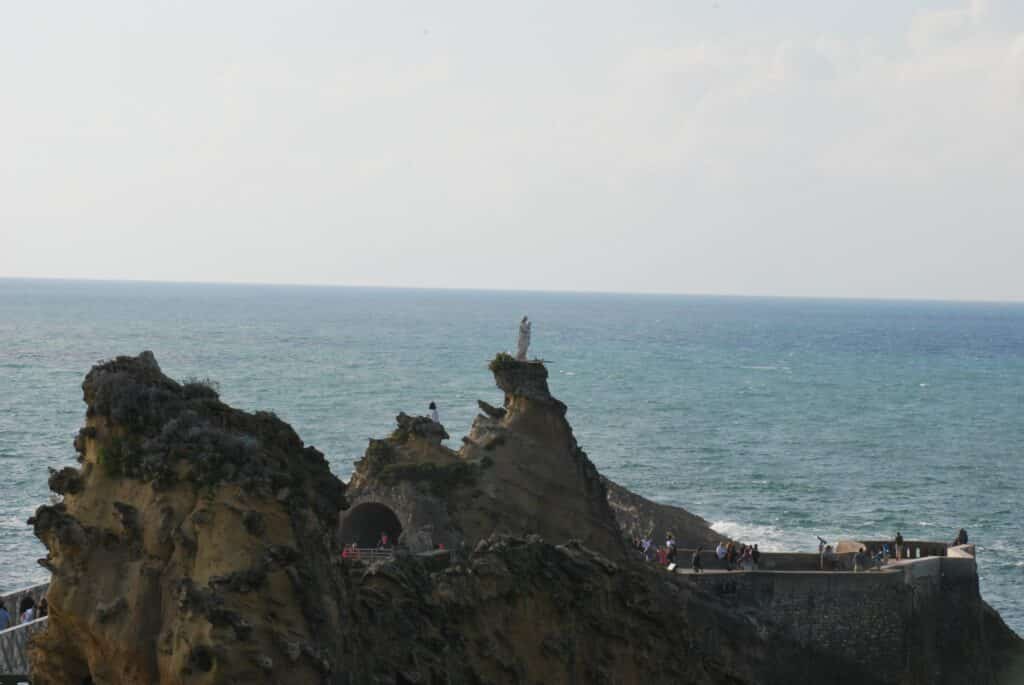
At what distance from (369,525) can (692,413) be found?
72.3m

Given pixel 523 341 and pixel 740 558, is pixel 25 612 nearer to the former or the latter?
pixel 523 341

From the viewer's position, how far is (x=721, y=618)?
114ft

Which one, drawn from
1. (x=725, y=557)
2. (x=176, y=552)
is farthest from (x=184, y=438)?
(x=725, y=557)

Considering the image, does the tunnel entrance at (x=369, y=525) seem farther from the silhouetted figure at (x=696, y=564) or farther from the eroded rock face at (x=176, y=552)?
the eroded rock face at (x=176, y=552)

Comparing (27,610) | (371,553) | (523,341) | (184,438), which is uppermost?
(523,341)

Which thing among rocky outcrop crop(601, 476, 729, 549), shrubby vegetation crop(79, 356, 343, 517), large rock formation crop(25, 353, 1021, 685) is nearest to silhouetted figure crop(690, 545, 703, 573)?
large rock formation crop(25, 353, 1021, 685)

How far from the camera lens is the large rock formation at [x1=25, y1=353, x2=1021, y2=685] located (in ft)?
58.4

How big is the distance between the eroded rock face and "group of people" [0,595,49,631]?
622cm

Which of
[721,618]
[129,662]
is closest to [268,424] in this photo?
[129,662]

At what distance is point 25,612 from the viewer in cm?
2548

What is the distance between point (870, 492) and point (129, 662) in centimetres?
5611

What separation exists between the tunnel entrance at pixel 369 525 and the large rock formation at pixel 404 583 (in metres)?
0.05

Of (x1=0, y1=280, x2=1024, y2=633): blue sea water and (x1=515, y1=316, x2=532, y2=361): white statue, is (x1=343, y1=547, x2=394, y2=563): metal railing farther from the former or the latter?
(x1=0, y1=280, x2=1024, y2=633): blue sea water

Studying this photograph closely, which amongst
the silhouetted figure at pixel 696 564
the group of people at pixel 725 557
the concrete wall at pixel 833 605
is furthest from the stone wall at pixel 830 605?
the group of people at pixel 725 557
